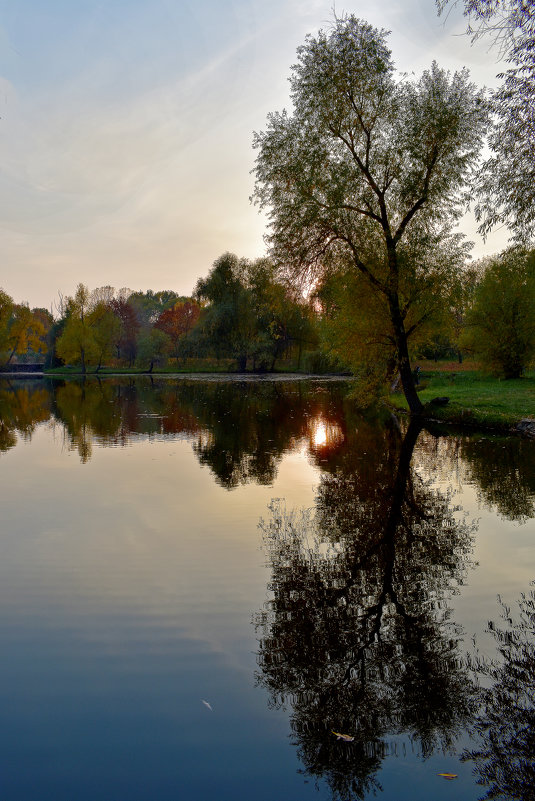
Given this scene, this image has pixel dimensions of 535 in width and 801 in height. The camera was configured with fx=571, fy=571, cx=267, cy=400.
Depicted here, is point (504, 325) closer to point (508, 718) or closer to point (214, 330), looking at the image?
point (508, 718)

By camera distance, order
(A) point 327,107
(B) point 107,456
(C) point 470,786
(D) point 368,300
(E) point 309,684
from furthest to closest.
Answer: (D) point 368,300 → (A) point 327,107 → (B) point 107,456 → (E) point 309,684 → (C) point 470,786

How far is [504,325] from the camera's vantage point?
43094 mm

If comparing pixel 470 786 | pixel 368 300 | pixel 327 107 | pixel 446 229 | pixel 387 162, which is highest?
pixel 327 107

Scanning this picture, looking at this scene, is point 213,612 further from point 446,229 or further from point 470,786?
point 446,229

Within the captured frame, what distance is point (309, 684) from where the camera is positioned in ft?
17.8

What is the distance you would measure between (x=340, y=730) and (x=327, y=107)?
23495mm

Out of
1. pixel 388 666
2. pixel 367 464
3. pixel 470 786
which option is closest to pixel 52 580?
pixel 388 666

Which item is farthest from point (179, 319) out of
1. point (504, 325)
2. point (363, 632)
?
point (363, 632)

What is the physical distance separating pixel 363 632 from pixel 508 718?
1.76m

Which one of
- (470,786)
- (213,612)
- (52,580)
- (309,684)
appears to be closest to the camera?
(470,786)

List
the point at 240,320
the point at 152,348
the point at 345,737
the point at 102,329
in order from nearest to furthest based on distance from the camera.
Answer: the point at 345,737, the point at 240,320, the point at 102,329, the point at 152,348

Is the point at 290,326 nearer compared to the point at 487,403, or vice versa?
the point at 487,403

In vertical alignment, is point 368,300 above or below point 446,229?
below

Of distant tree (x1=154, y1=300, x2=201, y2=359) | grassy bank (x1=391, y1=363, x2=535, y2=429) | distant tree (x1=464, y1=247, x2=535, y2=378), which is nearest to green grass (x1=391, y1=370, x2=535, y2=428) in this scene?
grassy bank (x1=391, y1=363, x2=535, y2=429)
